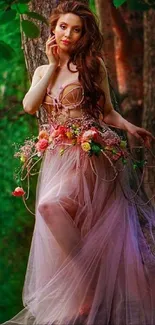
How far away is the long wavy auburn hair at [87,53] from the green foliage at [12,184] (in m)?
2.69

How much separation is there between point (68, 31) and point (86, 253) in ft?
3.45

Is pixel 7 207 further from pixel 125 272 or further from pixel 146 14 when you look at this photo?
pixel 125 272

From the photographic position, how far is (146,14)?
5883mm

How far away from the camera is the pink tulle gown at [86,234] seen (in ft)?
11.4

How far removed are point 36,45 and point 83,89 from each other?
3.53 feet

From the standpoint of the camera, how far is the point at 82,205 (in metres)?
3.57

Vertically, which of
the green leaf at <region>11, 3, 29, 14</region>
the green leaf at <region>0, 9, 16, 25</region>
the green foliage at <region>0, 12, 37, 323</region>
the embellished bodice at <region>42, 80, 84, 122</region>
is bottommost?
the green foliage at <region>0, 12, 37, 323</region>

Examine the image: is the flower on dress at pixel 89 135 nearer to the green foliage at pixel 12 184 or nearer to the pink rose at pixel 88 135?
the pink rose at pixel 88 135

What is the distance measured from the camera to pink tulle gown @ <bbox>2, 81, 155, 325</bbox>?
11.4ft

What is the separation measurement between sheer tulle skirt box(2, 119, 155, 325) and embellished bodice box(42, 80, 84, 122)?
168 millimetres

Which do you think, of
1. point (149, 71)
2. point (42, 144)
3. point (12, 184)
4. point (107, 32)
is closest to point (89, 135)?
point (42, 144)

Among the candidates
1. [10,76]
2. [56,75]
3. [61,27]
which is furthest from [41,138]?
[10,76]

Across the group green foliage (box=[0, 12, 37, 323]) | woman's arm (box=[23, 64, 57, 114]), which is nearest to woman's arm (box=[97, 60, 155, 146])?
woman's arm (box=[23, 64, 57, 114])

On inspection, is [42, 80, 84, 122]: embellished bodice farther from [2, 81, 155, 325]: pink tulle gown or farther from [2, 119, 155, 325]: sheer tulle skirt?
[2, 119, 155, 325]: sheer tulle skirt
